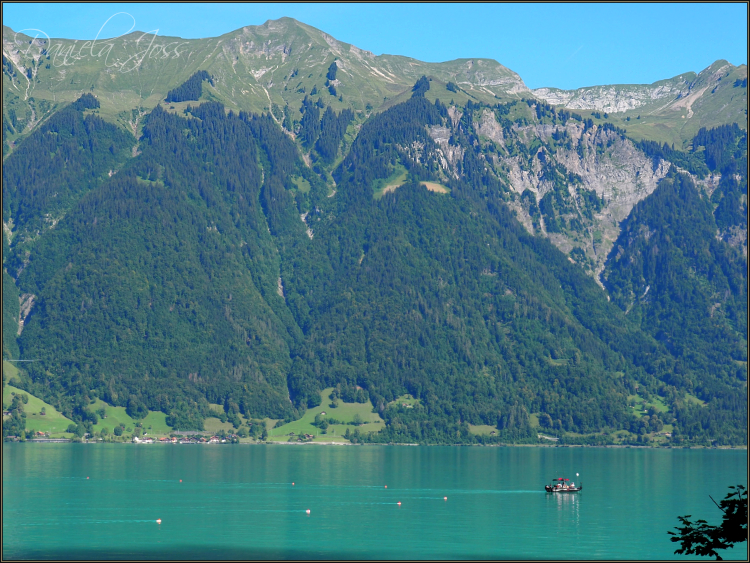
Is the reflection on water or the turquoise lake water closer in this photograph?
the turquoise lake water

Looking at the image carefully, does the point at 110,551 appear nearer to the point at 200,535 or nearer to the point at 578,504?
the point at 200,535

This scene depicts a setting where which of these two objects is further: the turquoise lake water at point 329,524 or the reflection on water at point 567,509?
the reflection on water at point 567,509

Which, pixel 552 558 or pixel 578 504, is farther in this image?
pixel 578 504

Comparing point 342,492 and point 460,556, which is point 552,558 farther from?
point 342,492

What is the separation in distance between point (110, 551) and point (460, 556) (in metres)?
40.6

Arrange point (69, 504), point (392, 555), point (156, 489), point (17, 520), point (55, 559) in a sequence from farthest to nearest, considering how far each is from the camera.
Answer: point (156, 489) < point (69, 504) < point (17, 520) < point (392, 555) < point (55, 559)

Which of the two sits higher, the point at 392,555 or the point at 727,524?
the point at 727,524

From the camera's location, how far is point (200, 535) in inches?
5418

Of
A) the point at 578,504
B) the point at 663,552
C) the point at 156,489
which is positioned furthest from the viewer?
the point at 156,489

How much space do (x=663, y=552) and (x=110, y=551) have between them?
67708 mm

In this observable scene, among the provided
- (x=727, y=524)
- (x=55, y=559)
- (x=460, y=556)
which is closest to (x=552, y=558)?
(x=460, y=556)

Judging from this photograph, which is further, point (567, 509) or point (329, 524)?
point (567, 509)

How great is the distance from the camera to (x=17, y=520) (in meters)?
148

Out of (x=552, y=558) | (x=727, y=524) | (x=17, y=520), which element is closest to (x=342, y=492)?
(x=17, y=520)
